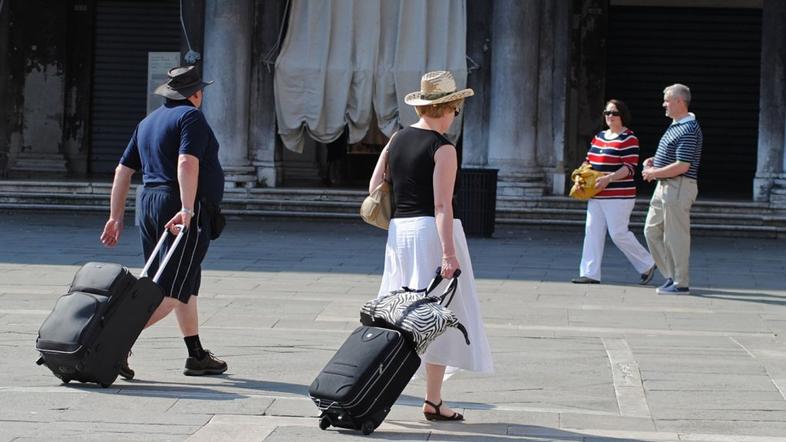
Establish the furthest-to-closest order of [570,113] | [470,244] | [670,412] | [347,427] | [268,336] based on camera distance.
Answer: [570,113] → [470,244] → [268,336] → [670,412] → [347,427]

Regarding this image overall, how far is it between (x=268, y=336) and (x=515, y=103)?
10.8 m

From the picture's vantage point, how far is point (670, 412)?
286 inches

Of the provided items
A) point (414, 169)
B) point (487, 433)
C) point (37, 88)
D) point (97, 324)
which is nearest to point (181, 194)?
point (97, 324)

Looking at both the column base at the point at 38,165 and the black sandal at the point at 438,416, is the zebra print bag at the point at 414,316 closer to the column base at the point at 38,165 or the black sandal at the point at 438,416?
the black sandal at the point at 438,416

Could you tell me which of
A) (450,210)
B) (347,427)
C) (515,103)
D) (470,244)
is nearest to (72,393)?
(347,427)

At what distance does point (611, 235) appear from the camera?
1310 cm

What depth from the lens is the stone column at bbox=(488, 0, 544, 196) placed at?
19734mm

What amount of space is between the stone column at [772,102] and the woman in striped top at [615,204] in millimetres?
7272

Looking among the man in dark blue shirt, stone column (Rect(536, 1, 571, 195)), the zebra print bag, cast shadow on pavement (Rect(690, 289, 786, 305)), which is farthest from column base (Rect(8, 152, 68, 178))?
the zebra print bag

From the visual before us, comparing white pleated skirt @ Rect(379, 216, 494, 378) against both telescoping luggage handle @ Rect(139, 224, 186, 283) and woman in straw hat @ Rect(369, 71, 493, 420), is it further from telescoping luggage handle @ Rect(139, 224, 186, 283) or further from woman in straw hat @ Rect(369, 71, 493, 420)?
telescoping luggage handle @ Rect(139, 224, 186, 283)

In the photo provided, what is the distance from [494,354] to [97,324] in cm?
276

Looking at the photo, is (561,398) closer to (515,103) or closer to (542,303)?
(542,303)

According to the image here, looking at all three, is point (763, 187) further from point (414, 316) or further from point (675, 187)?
point (414, 316)

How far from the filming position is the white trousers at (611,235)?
13.0 m
